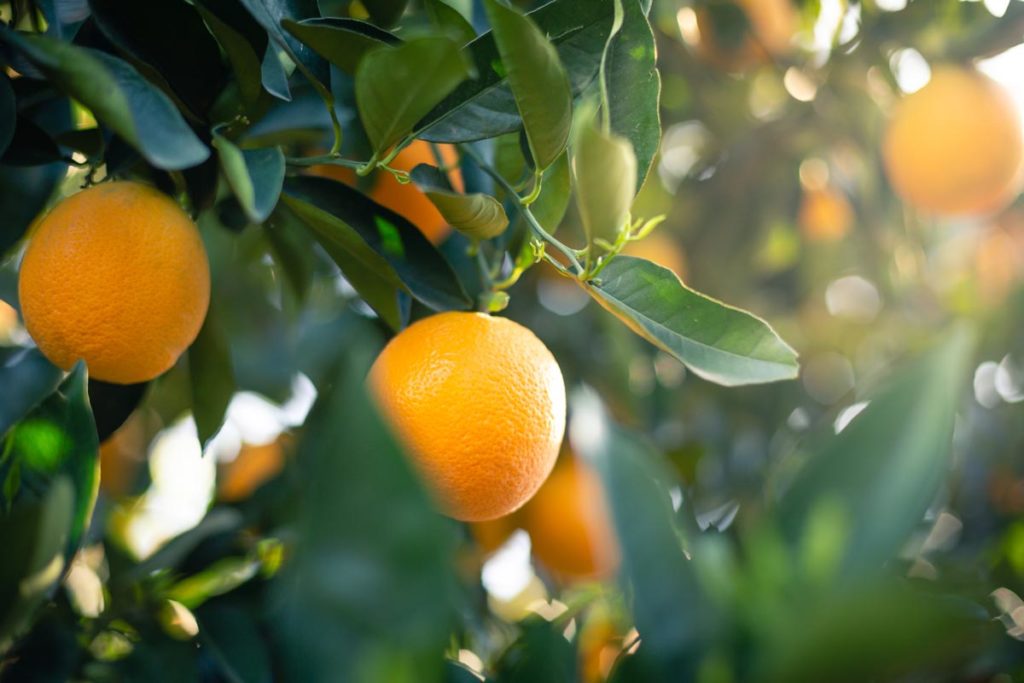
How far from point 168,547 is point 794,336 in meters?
1.57

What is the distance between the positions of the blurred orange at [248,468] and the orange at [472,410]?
0.77 metres

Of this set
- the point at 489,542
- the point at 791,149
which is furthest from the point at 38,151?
the point at 791,149

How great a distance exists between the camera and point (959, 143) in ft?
6.05

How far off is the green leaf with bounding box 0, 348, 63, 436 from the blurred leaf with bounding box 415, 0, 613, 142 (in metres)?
0.62

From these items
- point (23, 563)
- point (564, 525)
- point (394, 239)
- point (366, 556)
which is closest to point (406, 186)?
point (394, 239)

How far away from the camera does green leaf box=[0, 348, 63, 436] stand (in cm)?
117

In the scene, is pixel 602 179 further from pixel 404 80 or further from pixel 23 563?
pixel 23 563

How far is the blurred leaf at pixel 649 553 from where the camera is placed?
57cm

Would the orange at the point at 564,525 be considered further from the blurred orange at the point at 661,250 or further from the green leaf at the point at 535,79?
the green leaf at the point at 535,79

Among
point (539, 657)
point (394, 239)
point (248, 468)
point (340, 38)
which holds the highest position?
point (340, 38)

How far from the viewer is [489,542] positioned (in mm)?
1646

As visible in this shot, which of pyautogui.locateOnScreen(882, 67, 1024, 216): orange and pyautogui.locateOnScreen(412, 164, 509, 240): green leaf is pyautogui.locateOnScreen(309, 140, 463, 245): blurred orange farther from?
pyautogui.locateOnScreen(882, 67, 1024, 216): orange

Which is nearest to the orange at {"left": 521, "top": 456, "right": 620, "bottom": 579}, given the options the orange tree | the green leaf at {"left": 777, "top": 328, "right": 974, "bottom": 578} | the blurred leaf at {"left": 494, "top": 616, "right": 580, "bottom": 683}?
the orange tree

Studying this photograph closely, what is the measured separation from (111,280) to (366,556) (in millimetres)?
547
